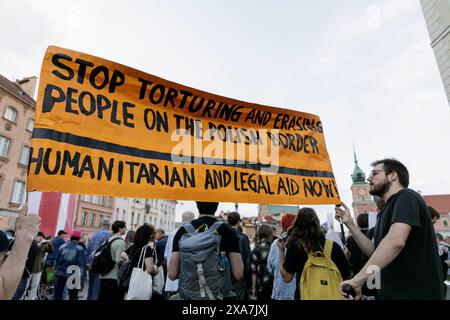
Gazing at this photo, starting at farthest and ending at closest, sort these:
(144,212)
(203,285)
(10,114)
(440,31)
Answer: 1. (144,212)
2. (10,114)
3. (440,31)
4. (203,285)

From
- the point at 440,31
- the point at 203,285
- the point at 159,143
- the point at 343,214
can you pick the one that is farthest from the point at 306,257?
the point at 440,31

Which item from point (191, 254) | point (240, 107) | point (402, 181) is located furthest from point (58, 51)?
point (402, 181)

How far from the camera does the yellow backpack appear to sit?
109 inches

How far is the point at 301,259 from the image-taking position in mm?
3004

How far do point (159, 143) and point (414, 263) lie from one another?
263cm

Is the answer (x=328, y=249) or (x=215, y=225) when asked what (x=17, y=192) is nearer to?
(x=215, y=225)

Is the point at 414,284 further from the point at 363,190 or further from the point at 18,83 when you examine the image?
the point at 363,190

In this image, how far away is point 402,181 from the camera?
8.46ft

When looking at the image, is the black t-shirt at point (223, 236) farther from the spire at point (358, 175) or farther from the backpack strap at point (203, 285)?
the spire at point (358, 175)

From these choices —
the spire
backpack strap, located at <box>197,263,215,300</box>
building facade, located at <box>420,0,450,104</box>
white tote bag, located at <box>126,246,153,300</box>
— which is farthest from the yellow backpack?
the spire

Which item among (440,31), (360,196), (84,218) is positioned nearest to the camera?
(440,31)

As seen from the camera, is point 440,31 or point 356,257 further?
point 440,31

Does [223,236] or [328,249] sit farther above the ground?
[223,236]
